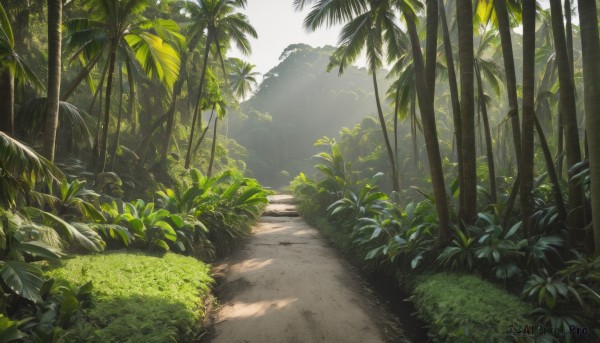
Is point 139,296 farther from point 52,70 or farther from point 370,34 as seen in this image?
point 370,34

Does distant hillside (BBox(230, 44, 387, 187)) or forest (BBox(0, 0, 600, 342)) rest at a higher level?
distant hillside (BBox(230, 44, 387, 187))

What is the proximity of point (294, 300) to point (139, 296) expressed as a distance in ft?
6.87

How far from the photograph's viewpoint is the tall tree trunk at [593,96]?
3.39 metres

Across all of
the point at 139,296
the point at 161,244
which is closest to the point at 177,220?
the point at 161,244

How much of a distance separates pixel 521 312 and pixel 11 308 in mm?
5256

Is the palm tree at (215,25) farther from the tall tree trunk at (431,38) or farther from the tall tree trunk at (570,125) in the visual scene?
the tall tree trunk at (570,125)

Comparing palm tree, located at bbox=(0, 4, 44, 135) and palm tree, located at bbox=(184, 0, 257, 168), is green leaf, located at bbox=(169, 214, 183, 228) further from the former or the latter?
palm tree, located at bbox=(184, 0, 257, 168)

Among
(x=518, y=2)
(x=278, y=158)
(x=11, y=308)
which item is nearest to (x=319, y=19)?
(x=518, y=2)

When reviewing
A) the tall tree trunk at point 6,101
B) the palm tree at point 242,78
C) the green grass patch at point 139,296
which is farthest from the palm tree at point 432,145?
the palm tree at point 242,78

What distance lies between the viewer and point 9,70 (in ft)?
14.5

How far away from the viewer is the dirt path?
3830 mm

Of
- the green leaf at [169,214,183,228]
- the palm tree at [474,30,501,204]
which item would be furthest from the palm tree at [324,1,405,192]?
the green leaf at [169,214,183,228]

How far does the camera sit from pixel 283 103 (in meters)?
47.8

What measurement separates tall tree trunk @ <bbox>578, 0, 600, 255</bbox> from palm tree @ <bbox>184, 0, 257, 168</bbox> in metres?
11.3
